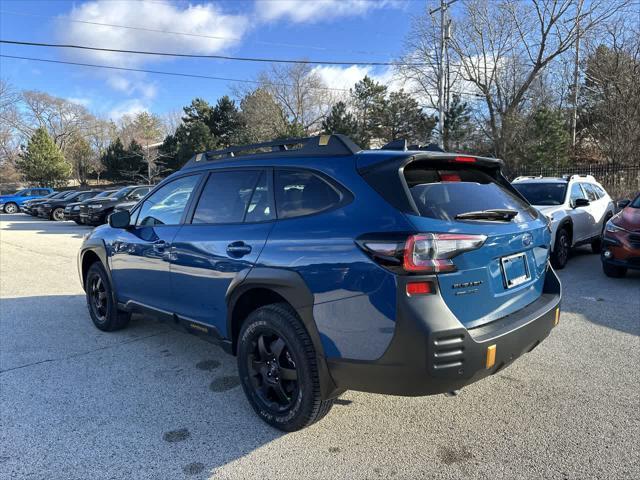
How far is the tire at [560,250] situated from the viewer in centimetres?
777

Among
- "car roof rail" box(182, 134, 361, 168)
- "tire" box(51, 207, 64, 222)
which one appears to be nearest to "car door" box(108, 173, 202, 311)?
"car roof rail" box(182, 134, 361, 168)

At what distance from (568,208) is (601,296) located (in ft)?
8.78

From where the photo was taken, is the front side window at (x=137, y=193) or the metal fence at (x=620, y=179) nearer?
the metal fence at (x=620, y=179)

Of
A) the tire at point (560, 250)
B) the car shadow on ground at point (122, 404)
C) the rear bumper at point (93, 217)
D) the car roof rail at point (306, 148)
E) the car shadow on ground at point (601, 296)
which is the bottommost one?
the car shadow on ground at point (601, 296)

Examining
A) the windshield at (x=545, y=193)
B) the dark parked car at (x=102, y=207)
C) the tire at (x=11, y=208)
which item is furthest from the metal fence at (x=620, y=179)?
the tire at (x=11, y=208)

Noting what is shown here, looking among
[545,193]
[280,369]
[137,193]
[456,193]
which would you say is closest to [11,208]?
[137,193]

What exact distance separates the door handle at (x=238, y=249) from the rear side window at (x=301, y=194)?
13.0 inches

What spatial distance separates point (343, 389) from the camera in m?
2.69

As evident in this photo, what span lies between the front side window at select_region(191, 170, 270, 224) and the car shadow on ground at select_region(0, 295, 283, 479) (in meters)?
1.40

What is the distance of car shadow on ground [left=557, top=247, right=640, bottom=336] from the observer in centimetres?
503

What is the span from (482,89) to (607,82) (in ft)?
33.8

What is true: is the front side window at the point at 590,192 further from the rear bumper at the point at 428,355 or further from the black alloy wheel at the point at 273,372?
the black alloy wheel at the point at 273,372

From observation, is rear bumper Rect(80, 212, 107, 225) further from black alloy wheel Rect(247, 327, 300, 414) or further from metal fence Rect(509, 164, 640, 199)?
metal fence Rect(509, 164, 640, 199)

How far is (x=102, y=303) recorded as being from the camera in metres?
5.13
